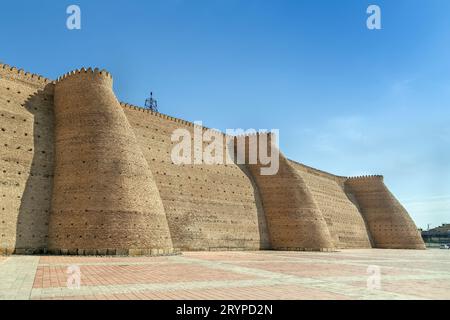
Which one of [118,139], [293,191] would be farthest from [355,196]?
[118,139]

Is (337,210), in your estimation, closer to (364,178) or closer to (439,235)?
(364,178)

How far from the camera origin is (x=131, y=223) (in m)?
18.7

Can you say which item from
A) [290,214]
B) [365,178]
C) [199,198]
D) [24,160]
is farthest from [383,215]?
[24,160]

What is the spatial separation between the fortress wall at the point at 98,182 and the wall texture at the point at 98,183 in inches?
1.9

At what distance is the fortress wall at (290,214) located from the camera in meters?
31.0

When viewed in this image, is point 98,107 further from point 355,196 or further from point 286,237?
point 355,196

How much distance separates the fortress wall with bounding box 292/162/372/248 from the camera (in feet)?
138

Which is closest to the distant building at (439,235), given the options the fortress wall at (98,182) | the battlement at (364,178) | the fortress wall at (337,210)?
the battlement at (364,178)

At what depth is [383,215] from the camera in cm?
4844

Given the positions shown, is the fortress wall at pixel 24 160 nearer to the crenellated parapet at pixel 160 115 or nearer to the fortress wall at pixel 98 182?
the fortress wall at pixel 98 182

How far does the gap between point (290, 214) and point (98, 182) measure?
57.8 feet

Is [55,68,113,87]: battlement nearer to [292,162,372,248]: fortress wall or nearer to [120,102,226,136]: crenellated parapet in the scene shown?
[120,102,226,136]: crenellated parapet
